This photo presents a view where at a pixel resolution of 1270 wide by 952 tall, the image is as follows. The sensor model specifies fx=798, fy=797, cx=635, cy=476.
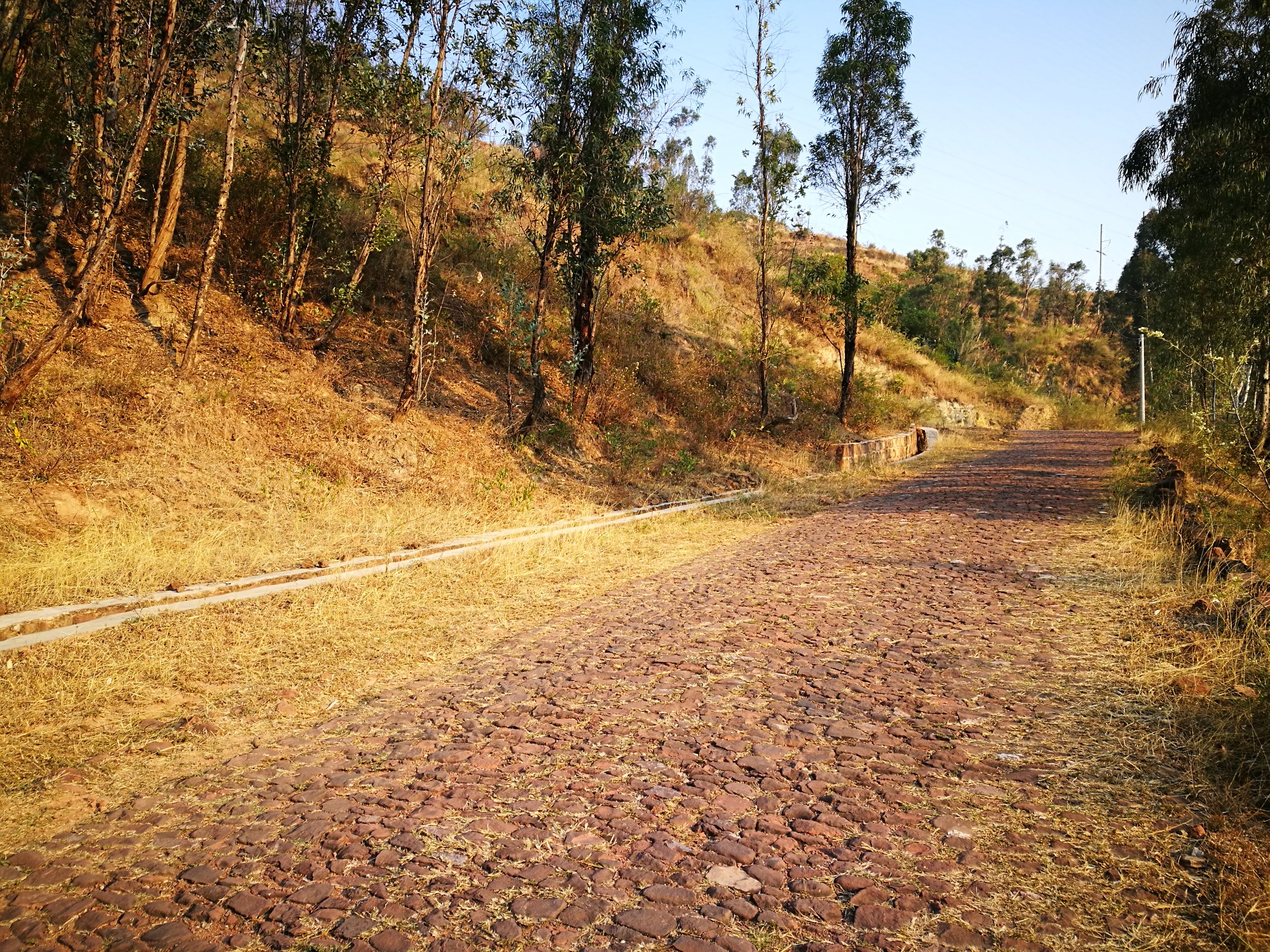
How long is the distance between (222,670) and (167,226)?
924 centimetres

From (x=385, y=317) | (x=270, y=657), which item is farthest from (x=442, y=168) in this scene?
(x=270, y=657)

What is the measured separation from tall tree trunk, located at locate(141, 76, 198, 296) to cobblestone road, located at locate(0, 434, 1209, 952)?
9.37 metres

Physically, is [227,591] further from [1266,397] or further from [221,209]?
[1266,397]

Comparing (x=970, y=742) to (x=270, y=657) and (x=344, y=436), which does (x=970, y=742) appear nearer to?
(x=270, y=657)

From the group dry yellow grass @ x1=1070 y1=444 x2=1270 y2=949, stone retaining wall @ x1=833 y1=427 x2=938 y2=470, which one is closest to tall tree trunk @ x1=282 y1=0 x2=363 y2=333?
stone retaining wall @ x1=833 y1=427 x2=938 y2=470

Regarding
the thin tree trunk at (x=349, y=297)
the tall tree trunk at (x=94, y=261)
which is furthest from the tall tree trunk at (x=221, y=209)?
the thin tree trunk at (x=349, y=297)

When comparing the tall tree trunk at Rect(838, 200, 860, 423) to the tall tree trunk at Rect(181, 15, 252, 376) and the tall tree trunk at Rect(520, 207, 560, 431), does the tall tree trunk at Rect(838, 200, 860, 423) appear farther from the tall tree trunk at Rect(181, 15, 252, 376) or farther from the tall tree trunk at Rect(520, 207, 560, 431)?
the tall tree trunk at Rect(181, 15, 252, 376)

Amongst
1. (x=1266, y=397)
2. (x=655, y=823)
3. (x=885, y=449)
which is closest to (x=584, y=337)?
(x=885, y=449)

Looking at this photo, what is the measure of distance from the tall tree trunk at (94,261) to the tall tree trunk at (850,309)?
1761 cm

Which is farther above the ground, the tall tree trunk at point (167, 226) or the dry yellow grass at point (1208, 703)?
the tall tree trunk at point (167, 226)

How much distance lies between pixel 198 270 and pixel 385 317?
3366mm

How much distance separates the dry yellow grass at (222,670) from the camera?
3824 millimetres

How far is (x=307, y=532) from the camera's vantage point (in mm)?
8758

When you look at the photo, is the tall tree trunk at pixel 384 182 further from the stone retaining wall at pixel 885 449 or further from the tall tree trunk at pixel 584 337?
the stone retaining wall at pixel 885 449
